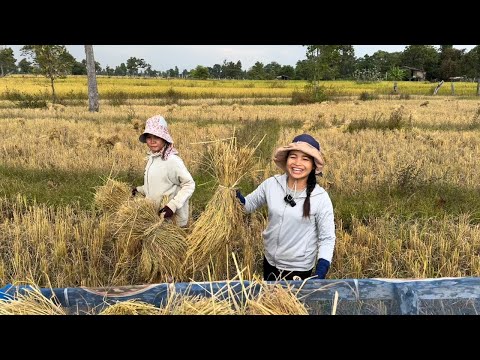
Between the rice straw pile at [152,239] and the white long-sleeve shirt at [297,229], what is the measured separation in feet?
2.02

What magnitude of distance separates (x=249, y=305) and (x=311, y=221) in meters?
0.67

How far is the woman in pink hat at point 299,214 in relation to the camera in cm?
223

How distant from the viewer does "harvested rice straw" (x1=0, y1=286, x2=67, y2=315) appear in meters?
1.78

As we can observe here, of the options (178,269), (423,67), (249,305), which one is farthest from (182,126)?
(423,67)

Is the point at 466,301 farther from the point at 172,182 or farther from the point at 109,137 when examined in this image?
the point at 109,137

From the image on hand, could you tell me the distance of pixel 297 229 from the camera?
228cm

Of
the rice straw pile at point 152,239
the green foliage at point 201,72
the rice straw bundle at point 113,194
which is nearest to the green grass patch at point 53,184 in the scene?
the rice straw bundle at point 113,194

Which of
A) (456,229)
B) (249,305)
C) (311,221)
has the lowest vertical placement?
(456,229)

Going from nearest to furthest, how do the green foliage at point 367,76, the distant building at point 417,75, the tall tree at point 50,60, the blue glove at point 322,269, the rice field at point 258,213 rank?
1. the blue glove at point 322,269
2. the rice field at point 258,213
3. the tall tree at point 50,60
4. the green foliage at point 367,76
5. the distant building at point 417,75

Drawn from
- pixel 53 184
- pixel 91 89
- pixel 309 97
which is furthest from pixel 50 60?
pixel 53 184

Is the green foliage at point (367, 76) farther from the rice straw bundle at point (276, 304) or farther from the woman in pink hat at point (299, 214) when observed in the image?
the rice straw bundle at point (276, 304)

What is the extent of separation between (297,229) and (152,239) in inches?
37.6

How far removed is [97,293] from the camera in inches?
79.4

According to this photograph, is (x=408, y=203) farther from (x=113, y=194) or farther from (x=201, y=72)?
(x=201, y=72)
